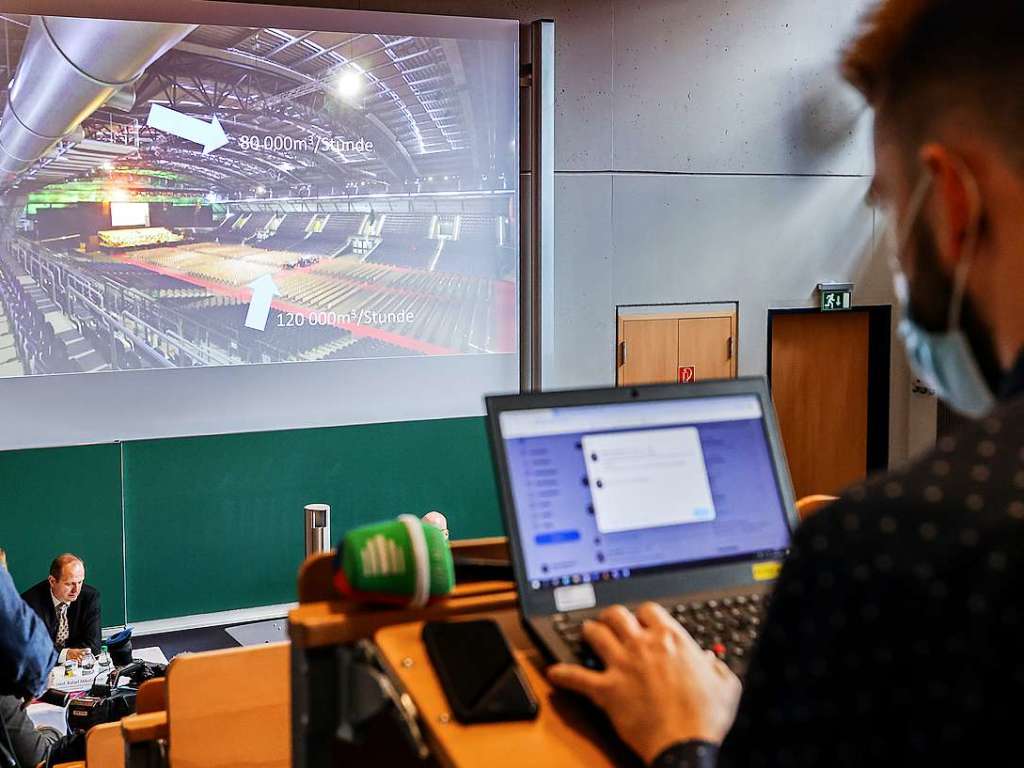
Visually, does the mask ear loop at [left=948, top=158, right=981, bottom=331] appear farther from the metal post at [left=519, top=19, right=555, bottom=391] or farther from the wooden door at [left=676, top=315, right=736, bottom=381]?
the wooden door at [left=676, top=315, right=736, bottom=381]

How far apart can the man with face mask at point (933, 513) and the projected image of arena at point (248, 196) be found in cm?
527

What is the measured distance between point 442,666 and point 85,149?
16.6ft

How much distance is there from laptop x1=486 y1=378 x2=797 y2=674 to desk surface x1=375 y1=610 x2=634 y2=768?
0.42 ft

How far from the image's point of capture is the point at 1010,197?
0.56m

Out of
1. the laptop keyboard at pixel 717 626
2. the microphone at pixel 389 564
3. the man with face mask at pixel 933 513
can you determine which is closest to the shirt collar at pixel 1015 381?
the man with face mask at pixel 933 513

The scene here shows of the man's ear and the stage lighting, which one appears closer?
the man's ear

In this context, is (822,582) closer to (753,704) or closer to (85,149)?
(753,704)

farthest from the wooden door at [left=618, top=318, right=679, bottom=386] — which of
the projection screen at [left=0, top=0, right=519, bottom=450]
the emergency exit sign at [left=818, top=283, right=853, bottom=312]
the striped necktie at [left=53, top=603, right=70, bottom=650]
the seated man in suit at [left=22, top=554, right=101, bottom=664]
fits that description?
the striped necktie at [left=53, top=603, right=70, bottom=650]

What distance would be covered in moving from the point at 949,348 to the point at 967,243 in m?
0.10

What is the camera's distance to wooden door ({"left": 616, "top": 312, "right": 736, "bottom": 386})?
22.5 feet

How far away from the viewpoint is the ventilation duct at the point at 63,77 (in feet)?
17.0

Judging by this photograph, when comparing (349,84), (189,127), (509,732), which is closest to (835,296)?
(349,84)

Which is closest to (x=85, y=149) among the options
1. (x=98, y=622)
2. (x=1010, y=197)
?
(x=98, y=622)

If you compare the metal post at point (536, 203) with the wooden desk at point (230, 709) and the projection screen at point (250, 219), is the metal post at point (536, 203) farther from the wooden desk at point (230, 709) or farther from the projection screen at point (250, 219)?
the wooden desk at point (230, 709)
